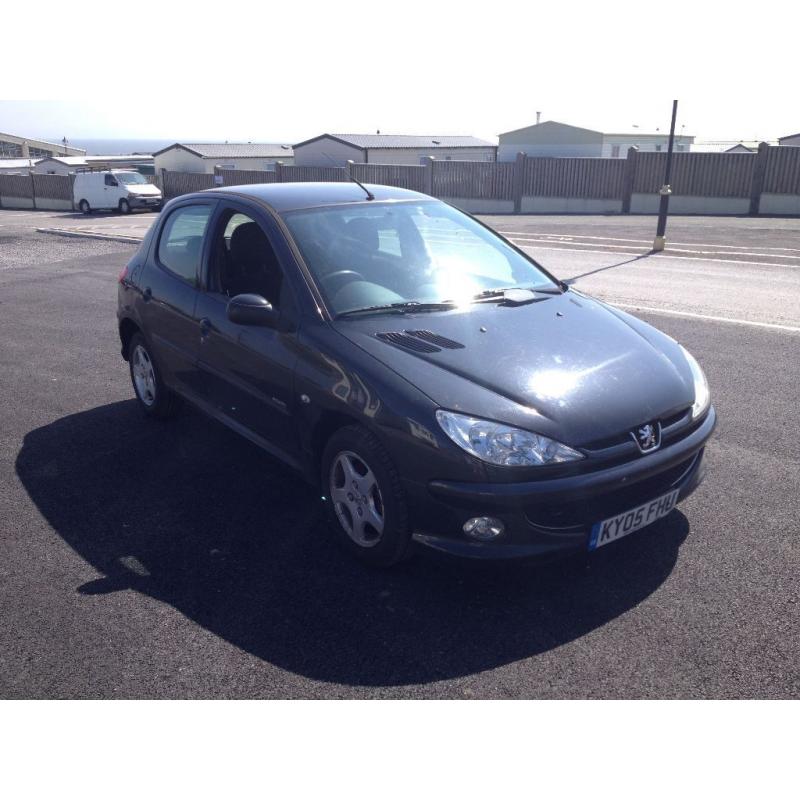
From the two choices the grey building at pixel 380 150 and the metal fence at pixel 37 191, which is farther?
the grey building at pixel 380 150

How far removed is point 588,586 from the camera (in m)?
3.76

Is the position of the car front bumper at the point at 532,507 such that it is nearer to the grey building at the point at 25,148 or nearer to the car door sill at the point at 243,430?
the car door sill at the point at 243,430

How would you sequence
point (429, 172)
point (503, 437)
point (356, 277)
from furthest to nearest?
point (429, 172), point (356, 277), point (503, 437)

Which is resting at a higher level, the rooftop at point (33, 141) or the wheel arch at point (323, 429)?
the rooftop at point (33, 141)

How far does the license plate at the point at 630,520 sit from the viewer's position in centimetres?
352

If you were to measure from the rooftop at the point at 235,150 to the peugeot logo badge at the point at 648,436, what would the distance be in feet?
194

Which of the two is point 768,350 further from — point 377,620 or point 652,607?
point 377,620

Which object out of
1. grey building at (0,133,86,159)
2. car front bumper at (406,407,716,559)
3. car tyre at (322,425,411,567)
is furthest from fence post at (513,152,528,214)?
grey building at (0,133,86,159)

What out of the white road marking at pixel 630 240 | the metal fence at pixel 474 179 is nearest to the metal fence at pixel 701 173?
the metal fence at pixel 474 179

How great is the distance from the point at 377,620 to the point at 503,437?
98 cm

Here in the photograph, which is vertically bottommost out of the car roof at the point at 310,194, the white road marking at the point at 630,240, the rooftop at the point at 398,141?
the white road marking at the point at 630,240

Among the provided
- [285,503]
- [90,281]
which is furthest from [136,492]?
[90,281]

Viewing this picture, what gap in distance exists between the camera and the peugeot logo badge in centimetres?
359

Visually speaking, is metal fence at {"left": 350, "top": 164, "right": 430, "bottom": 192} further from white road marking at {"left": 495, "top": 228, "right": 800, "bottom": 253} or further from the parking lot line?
the parking lot line
